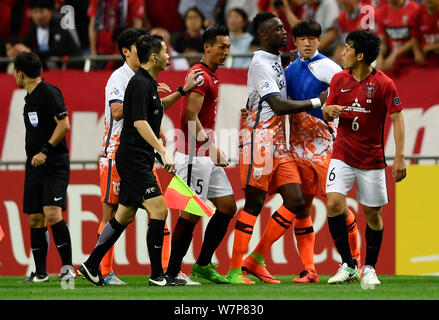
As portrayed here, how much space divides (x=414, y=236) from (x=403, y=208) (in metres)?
0.35

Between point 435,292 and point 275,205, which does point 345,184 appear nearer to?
point 435,292

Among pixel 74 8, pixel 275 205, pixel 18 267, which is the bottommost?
pixel 18 267

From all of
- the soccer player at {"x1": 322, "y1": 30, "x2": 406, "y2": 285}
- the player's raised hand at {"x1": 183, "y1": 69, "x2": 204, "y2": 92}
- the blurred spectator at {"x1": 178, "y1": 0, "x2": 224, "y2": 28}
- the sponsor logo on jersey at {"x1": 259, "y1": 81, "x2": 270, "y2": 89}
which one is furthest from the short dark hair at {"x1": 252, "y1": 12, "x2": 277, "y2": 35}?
the blurred spectator at {"x1": 178, "y1": 0, "x2": 224, "y2": 28}

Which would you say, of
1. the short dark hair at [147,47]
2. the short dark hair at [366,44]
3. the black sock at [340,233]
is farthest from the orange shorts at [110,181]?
the short dark hair at [366,44]

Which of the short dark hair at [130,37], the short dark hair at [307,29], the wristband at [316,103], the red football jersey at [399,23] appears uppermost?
the red football jersey at [399,23]

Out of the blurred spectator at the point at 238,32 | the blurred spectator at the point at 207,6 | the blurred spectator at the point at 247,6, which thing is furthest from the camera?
the blurred spectator at the point at 207,6

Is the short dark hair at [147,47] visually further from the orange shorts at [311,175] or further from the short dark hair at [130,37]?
the orange shorts at [311,175]

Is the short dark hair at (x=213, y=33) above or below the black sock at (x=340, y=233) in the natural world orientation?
above

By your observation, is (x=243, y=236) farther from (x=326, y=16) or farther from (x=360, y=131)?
(x=326, y=16)

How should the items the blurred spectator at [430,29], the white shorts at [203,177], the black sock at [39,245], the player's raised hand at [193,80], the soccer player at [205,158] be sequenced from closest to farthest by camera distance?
the player's raised hand at [193,80] < the soccer player at [205,158] < the white shorts at [203,177] < the black sock at [39,245] < the blurred spectator at [430,29]

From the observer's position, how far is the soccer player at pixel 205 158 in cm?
1026

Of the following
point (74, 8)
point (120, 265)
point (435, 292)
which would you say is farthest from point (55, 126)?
point (74, 8)

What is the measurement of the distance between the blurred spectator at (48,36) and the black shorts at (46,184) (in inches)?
174
